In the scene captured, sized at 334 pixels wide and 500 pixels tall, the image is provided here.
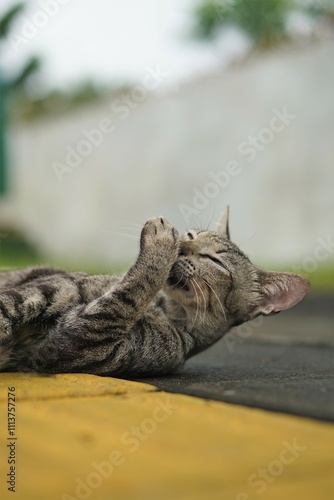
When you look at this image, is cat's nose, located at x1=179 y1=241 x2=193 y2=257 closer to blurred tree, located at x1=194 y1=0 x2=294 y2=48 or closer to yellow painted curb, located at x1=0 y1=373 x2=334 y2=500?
yellow painted curb, located at x1=0 y1=373 x2=334 y2=500

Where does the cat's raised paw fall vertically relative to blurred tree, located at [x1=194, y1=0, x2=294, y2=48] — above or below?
below

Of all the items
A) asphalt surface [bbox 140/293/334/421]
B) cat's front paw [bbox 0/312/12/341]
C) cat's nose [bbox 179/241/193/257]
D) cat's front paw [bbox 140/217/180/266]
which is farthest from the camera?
cat's nose [bbox 179/241/193/257]

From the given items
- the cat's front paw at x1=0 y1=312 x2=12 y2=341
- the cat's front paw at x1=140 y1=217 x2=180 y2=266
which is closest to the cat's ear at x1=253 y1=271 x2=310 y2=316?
the cat's front paw at x1=140 y1=217 x2=180 y2=266

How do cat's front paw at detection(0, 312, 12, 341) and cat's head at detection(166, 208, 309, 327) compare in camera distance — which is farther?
cat's head at detection(166, 208, 309, 327)

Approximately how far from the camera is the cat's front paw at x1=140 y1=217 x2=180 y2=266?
3.19 metres

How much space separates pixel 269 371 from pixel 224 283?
1.78 feet

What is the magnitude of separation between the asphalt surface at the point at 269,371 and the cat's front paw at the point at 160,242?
54cm

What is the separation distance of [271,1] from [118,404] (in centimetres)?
1180

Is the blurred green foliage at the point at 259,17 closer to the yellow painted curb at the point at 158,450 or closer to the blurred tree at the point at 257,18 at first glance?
the blurred tree at the point at 257,18

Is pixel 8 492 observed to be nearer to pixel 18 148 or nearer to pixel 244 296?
pixel 244 296

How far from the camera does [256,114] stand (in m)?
9.90

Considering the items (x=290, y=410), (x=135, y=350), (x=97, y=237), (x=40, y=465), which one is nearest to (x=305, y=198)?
(x=97, y=237)

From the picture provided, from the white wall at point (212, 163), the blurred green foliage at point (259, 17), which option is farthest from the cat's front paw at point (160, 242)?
the blurred green foliage at point (259, 17)

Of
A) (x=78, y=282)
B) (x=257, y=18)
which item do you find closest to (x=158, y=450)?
(x=78, y=282)
